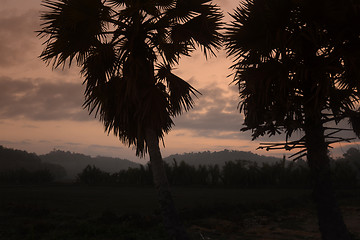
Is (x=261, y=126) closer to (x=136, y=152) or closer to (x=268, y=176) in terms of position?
(x=136, y=152)

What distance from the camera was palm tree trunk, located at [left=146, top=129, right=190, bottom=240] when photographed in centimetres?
639

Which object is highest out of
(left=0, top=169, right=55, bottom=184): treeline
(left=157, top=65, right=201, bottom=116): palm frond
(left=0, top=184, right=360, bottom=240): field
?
(left=157, top=65, right=201, bottom=116): palm frond

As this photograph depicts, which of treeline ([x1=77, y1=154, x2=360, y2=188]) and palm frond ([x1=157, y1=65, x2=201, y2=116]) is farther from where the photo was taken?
treeline ([x1=77, y1=154, x2=360, y2=188])

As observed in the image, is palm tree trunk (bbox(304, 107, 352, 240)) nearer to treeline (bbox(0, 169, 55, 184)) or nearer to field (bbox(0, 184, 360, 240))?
field (bbox(0, 184, 360, 240))

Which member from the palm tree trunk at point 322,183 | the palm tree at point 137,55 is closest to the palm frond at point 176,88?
the palm tree at point 137,55

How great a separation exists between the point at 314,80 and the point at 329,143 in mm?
1563

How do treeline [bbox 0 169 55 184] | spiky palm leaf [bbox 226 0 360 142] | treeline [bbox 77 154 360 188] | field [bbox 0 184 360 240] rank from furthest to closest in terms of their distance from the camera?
treeline [bbox 0 169 55 184] → treeline [bbox 77 154 360 188] → field [bbox 0 184 360 240] → spiky palm leaf [bbox 226 0 360 142]

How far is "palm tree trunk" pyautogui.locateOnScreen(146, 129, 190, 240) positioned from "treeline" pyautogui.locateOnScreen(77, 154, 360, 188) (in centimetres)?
1226

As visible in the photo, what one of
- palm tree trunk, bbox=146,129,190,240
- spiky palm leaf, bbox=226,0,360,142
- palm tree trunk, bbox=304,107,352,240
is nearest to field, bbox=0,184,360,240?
palm tree trunk, bbox=146,129,190,240

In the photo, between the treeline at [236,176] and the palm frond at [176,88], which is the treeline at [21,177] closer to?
the treeline at [236,176]

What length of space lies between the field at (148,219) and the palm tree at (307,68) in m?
2.49

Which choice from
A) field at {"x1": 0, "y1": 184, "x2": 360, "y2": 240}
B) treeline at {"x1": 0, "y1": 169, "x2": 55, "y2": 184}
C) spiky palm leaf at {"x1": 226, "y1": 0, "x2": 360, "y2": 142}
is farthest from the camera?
treeline at {"x1": 0, "y1": 169, "x2": 55, "y2": 184}

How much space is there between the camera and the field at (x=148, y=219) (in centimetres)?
783

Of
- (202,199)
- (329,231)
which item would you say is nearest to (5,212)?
(202,199)
